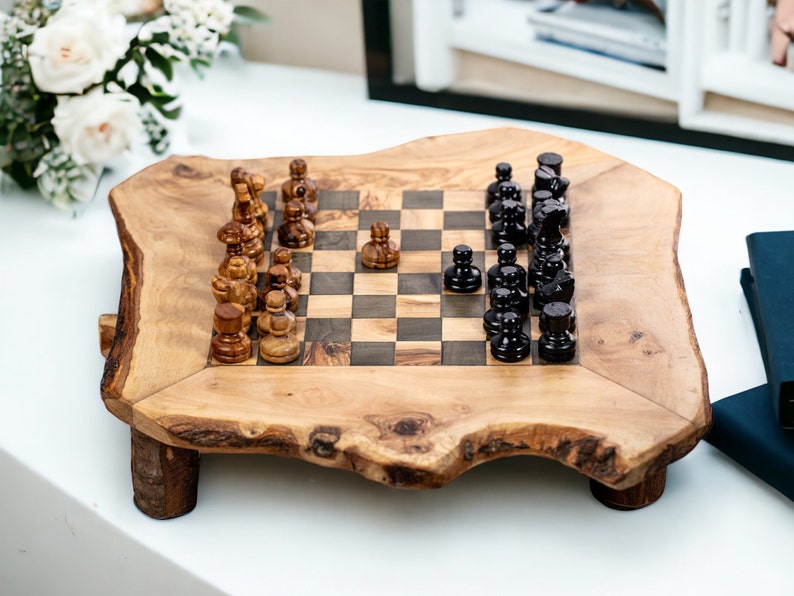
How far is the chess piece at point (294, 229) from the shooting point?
1.93 m

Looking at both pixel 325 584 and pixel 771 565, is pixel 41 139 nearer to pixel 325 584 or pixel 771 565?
pixel 325 584

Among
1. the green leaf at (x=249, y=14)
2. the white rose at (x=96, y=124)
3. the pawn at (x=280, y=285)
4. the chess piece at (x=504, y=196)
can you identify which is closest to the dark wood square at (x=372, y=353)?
the pawn at (x=280, y=285)

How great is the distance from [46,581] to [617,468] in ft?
3.03

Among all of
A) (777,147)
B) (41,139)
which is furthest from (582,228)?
(41,139)

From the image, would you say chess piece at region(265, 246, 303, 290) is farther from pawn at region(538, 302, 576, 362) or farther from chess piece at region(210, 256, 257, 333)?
pawn at region(538, 302, 576, 362)

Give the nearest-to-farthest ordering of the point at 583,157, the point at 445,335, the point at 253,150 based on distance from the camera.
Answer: the point at 445,335
the point at 583,157
the point at 253,150

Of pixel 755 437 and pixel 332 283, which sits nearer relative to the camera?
pixel 755 437

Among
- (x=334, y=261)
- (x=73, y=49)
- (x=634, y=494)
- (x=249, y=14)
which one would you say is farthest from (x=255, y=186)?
(x=249, y=14)

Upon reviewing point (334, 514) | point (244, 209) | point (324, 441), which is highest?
point (244, 209)

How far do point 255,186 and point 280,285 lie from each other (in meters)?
0.27

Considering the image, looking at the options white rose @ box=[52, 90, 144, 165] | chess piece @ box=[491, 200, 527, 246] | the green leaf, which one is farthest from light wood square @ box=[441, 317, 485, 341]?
the green leaf

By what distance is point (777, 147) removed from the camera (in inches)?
95.2

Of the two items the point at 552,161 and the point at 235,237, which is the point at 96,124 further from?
the point at 552,161

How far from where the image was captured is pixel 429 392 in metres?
1.60
